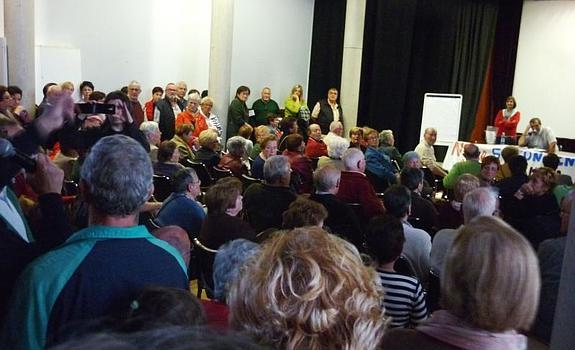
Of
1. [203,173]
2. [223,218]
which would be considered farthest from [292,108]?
[223,218]

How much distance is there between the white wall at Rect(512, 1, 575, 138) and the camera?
11531mm

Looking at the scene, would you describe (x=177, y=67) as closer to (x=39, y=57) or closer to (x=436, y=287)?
(x=39, y=57)

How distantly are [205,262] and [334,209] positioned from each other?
1130 mm

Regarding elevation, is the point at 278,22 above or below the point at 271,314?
above

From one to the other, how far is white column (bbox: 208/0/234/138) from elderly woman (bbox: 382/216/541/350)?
8367 millimetres

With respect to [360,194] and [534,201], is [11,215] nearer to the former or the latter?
[360,194]

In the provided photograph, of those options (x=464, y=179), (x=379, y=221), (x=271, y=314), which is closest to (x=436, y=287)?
(x=379, y=221)

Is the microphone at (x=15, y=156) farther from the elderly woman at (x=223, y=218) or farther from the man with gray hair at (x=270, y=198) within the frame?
the man with gray hair at (x=270, y=198)

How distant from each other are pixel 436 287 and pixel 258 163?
9.23 ft

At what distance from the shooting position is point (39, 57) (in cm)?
830

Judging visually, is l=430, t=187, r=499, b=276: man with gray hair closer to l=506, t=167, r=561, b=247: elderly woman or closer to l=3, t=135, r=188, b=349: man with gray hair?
l=506, t=167, r=561, b=247: elderly woman

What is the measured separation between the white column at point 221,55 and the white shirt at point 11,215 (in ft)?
25.8

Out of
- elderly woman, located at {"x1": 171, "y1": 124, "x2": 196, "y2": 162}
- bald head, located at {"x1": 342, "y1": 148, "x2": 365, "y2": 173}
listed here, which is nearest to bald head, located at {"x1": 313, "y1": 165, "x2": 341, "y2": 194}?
bald head, located at {"x1": 342, "y1": 148, "x2": 365, "y2": 173}

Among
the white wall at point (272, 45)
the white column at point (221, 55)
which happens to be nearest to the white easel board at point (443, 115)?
the white wall at point (272, 45)
